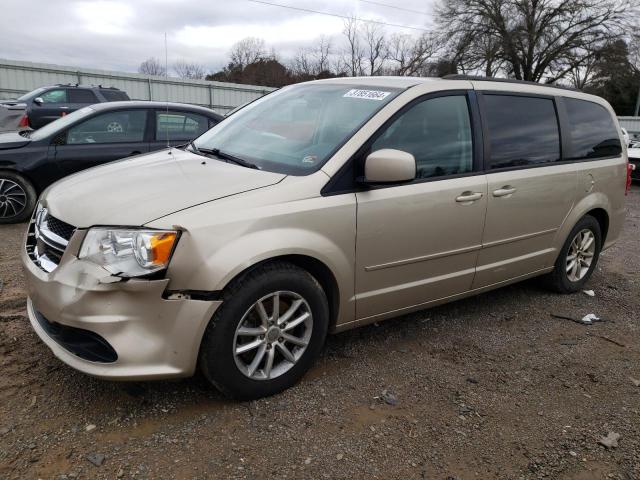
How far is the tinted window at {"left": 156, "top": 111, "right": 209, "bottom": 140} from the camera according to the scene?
6961 mm

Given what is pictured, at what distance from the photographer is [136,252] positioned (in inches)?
94.7

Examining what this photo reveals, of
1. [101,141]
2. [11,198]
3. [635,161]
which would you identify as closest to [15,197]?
[11,198]

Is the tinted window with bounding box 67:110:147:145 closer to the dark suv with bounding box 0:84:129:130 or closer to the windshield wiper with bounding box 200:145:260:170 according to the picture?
the windshield wiper with bounding box 200:145:260:170

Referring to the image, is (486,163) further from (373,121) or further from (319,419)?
(319,419)

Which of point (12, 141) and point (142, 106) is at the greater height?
point (142, 106)

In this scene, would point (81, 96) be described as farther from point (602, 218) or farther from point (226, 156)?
point (602, 218)

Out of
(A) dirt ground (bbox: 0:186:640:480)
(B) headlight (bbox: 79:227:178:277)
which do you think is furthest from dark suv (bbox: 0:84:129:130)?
(B) headlight (bbox: 79:227:178:277)

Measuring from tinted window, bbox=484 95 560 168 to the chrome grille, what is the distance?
2.71 m

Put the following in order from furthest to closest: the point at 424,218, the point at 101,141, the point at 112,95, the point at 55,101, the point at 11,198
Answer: the point at 112,95, the point at 55,101, the point at 101,141, the point at 11,198, the point at 424,218

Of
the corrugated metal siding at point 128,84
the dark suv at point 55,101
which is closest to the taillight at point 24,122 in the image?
the dark suv at point 55,101

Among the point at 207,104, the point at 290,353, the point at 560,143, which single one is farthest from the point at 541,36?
the point at 290,353

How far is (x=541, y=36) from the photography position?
119 ft

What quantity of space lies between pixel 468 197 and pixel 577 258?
1.91 metres

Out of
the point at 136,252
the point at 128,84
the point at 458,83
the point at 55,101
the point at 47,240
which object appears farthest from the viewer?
the point at 128,84
